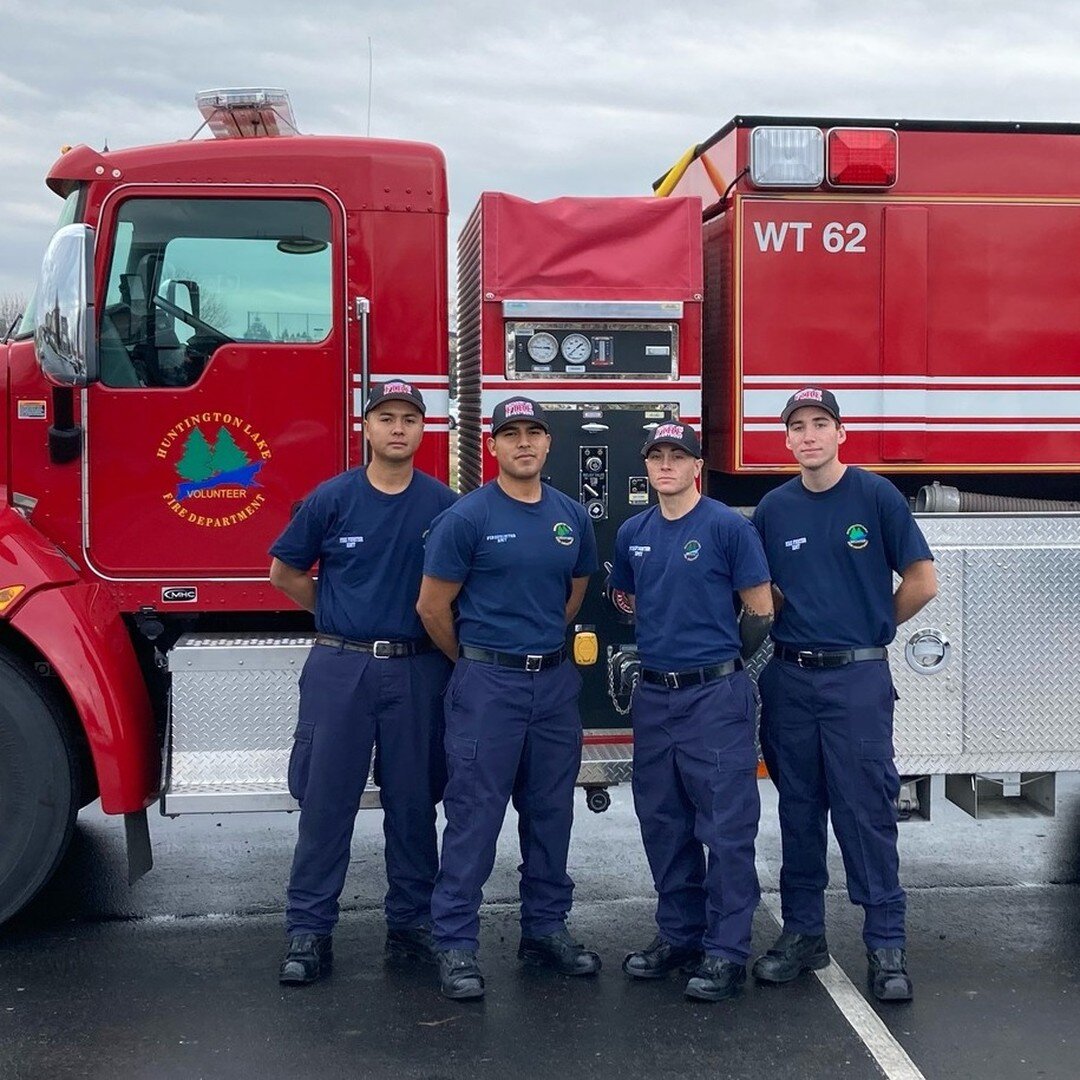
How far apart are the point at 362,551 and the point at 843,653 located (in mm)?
1578

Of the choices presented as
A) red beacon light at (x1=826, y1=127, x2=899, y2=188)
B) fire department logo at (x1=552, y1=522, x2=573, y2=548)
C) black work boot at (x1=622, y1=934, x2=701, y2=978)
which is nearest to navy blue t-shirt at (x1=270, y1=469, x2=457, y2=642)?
fire department logo at (x1=552, y1=522, x2=573, y2=548)

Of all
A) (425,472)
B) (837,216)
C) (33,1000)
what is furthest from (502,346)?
(33,1000)

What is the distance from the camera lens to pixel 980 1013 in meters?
4.27

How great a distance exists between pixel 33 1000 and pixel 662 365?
9.80 ft

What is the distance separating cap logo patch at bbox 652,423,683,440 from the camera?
4332 millimetres

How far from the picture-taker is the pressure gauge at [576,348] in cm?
493

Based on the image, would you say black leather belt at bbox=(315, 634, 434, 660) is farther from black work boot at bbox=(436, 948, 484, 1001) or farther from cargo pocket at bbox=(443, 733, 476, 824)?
black work boot at bbox=(436, 948, 484, 1001)

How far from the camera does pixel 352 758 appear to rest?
4.48 meters

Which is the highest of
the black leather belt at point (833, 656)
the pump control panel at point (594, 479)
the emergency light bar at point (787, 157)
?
the emergency light bar at point (787, 157)

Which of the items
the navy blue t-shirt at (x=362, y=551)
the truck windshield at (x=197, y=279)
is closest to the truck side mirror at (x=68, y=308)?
the truck windshield at (x=197, y=279)

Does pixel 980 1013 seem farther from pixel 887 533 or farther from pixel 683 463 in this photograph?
pixel 683 463

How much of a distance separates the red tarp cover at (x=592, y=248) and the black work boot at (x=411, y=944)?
7.26 feet

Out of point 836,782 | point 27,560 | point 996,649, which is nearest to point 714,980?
point 836,782

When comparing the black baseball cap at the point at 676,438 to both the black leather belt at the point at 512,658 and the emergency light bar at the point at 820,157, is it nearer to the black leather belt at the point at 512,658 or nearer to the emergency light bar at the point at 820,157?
the black leather belt at the point at 512,658
